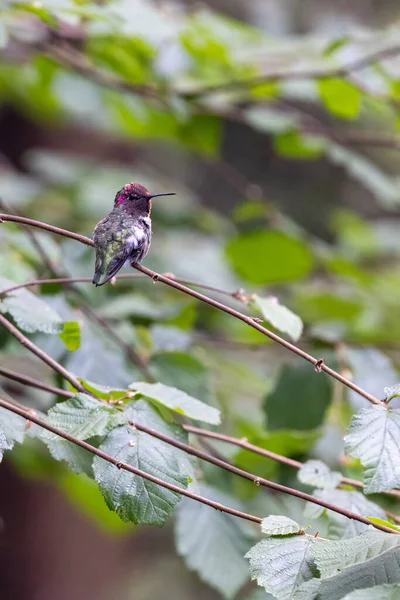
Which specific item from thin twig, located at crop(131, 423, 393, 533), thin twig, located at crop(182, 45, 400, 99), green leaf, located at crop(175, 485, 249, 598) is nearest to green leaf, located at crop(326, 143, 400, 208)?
thin twig, located at crop(182, 45, 400, 99)

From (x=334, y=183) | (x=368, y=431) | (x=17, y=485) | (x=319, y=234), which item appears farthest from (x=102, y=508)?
(x=334, y=183)

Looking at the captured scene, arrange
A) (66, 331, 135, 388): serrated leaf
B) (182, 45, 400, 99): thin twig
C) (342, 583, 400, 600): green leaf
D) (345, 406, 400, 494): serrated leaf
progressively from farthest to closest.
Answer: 1. (182, 45, 400, 99): thin twig
2. (66, 331, 135, 388): serrated leaf
3. (345, 406, 400, 494): serrated leaf
4. (342, 583, 400, 600): green leaf

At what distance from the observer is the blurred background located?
2324 mm

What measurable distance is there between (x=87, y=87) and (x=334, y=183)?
14.4 feet

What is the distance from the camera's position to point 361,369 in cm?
236

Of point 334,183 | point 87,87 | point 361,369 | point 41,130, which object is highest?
point 334,183

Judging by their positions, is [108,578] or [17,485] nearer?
[17,485]

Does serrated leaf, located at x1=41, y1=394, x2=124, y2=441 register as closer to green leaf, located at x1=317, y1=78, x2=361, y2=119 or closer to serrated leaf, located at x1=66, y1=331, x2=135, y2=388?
serrated leaf, located at x1=66, y1=331, x2=135, y2=388

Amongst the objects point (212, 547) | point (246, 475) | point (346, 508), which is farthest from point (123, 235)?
point (212, 547)

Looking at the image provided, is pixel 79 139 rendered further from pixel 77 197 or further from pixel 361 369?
pixel 361 369

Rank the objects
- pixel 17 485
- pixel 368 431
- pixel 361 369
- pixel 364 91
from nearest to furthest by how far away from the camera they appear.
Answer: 1. pixel 368 431
2. pixel 361 369
3. pixel 364 91
4. pixel 17 485

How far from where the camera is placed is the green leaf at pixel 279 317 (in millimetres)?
1672

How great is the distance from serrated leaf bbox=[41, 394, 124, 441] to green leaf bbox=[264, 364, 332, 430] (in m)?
1.14

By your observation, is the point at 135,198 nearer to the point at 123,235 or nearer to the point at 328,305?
the point at 123,235
